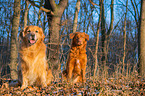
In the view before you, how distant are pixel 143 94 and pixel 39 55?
3.19 m

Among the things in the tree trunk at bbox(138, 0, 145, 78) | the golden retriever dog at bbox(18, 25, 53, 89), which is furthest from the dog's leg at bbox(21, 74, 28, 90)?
the tree trunk at bbox(138, 0, 145, 78)

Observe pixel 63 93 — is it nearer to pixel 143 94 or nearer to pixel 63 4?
pixel 143 94

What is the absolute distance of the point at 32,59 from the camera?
359cm

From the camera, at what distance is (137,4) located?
8156 millimetres

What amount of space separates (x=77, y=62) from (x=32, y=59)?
143 centimetres

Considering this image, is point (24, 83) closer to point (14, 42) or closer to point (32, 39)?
point (32, 39)

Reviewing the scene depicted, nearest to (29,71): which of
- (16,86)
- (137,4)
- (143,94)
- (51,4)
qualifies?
(16,86)

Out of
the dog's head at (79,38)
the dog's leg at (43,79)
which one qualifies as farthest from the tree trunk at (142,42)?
the dog's leg at (43,79)

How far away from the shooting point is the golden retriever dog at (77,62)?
4.27m

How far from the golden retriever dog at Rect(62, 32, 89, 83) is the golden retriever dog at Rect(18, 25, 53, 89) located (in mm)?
871

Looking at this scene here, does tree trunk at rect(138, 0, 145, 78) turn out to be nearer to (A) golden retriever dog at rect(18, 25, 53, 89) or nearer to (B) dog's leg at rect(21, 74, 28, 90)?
(A) golden retriever dog at rect(18, 25, 53, 89)

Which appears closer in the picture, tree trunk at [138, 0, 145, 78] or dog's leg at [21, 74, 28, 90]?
dog's leg at [21, 74, 28, 90]

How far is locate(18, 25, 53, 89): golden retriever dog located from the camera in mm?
3512

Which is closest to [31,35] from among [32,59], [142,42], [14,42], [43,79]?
[32,59]
